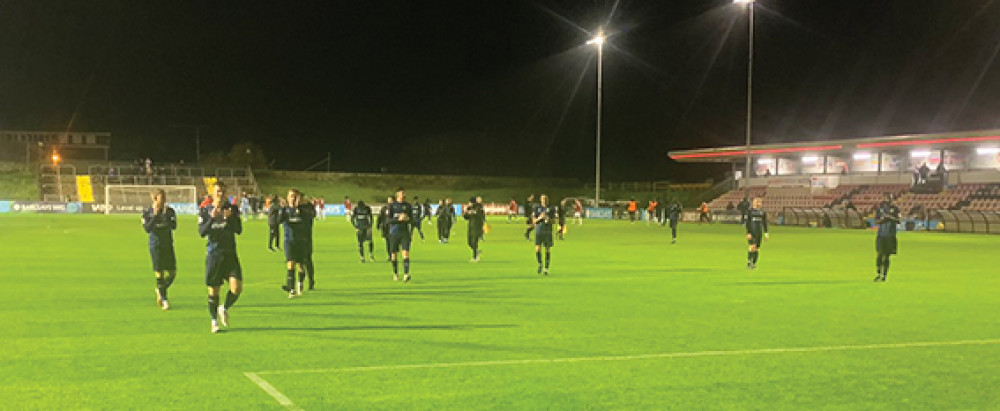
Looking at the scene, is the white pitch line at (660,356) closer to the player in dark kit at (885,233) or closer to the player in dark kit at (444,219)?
the player in dark kit at (885,233)

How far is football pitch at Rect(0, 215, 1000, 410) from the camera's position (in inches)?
305

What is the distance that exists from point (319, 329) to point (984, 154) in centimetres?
5848

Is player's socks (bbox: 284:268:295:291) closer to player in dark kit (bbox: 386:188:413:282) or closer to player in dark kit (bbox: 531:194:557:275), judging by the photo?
player in dark kit (bbox: 386:188:413:282)

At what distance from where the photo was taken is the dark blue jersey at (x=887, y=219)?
1925cm

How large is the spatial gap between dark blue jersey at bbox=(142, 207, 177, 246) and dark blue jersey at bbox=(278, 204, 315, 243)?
2.18m

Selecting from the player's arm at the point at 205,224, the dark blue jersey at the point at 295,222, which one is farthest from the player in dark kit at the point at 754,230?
the player's arm at the point at 205,224

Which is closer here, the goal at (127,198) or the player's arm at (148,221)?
the player's arm at (148,221)

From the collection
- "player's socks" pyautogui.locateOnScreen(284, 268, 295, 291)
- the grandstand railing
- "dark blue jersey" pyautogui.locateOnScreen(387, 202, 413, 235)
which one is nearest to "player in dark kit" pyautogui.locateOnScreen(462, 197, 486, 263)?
"dark blue jersey" pyautogui.locateOnScreen(387, 202, 413, 235)

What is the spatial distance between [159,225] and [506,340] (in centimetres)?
623

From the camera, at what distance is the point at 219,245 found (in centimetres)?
1087

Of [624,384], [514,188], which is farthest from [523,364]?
[514,188]

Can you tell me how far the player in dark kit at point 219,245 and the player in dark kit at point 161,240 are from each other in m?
2.54

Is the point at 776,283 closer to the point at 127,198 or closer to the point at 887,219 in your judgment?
the point at 887,219

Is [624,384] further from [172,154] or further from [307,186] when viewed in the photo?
[172,154]
